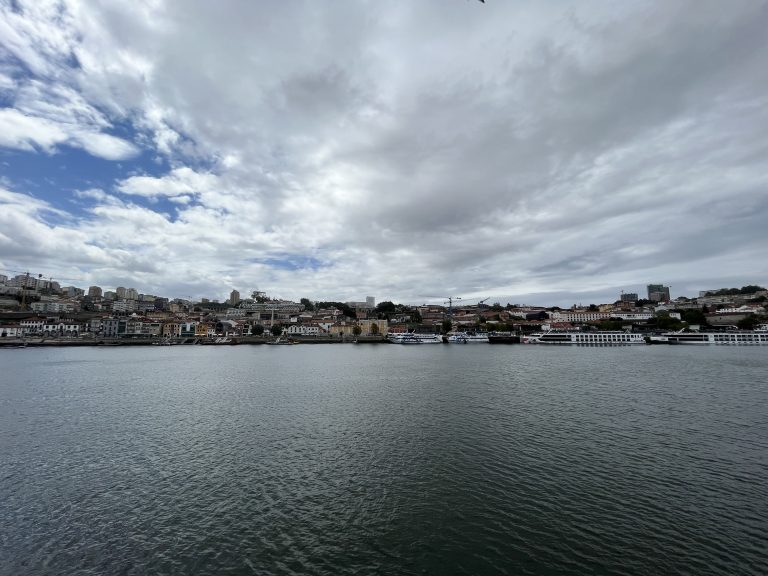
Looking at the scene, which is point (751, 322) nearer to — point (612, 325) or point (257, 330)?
point (612, 325)

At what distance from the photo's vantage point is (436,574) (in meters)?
7.96

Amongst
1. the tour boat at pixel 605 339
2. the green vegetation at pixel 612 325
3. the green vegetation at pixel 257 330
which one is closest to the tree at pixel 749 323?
the green vegetation at pixel 612 325

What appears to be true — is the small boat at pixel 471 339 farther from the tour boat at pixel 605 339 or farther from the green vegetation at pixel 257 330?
the green vegetation at pixel 257 330

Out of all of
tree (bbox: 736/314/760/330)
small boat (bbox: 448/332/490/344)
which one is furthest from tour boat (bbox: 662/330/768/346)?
small boat (bbox: 448/332/490/344)

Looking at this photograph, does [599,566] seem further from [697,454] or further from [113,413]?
[113,413]

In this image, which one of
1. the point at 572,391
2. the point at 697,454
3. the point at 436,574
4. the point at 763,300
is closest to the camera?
the point at 436,574

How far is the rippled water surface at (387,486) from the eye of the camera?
8531mm

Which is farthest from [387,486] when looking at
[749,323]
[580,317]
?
[580,317]

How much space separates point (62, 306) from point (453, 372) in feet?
598

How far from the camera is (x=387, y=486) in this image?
12.1 meters

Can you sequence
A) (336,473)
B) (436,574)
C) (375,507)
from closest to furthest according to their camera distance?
(436,574) < (375,507) < (336,473)

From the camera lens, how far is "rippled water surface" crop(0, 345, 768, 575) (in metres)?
8.53

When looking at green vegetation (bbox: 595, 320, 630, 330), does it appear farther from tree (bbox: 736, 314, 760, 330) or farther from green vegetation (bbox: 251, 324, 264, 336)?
green vegetation (bbox: 251, 324, 264, 336)

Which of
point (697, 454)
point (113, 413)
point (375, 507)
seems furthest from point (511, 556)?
point (113, 413)
